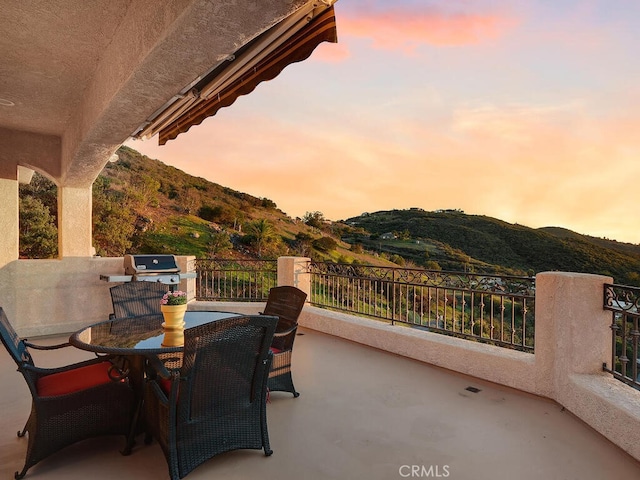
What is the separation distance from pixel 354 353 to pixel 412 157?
10.2 m

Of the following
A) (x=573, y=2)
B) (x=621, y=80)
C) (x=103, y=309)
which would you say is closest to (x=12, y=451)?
(x=103, y=309)

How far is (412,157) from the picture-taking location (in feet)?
43.4

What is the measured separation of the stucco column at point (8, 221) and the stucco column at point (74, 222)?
1.82 feet

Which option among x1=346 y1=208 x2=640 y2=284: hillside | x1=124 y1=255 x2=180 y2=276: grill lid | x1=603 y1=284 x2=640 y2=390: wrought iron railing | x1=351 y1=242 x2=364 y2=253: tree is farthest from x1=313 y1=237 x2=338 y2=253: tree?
x1=603 y1=284 x2=640 y2=390: wrought iron railing

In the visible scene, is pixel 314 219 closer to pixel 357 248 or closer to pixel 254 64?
pixel 357 248

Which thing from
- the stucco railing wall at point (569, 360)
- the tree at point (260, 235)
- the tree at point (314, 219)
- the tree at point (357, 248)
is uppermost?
the tree at point (314, 219)

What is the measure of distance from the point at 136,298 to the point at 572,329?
13.0 ft

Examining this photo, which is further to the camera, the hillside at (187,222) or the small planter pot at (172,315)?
the hillside at (187,222)

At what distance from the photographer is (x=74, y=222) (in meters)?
5.86

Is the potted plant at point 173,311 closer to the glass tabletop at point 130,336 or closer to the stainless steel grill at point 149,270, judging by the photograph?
the glass tabletop at point 130,336

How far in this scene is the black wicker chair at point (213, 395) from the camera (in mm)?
1940

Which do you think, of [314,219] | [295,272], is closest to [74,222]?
[295,272]

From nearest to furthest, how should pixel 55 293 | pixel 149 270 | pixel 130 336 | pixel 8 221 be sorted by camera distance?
pixel 130 336
pixel 8 221
pixel 55 293
pixel 149 270

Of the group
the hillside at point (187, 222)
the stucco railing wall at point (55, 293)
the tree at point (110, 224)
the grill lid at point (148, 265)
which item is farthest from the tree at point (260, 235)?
the stucco railing wall at point (55, 293)
